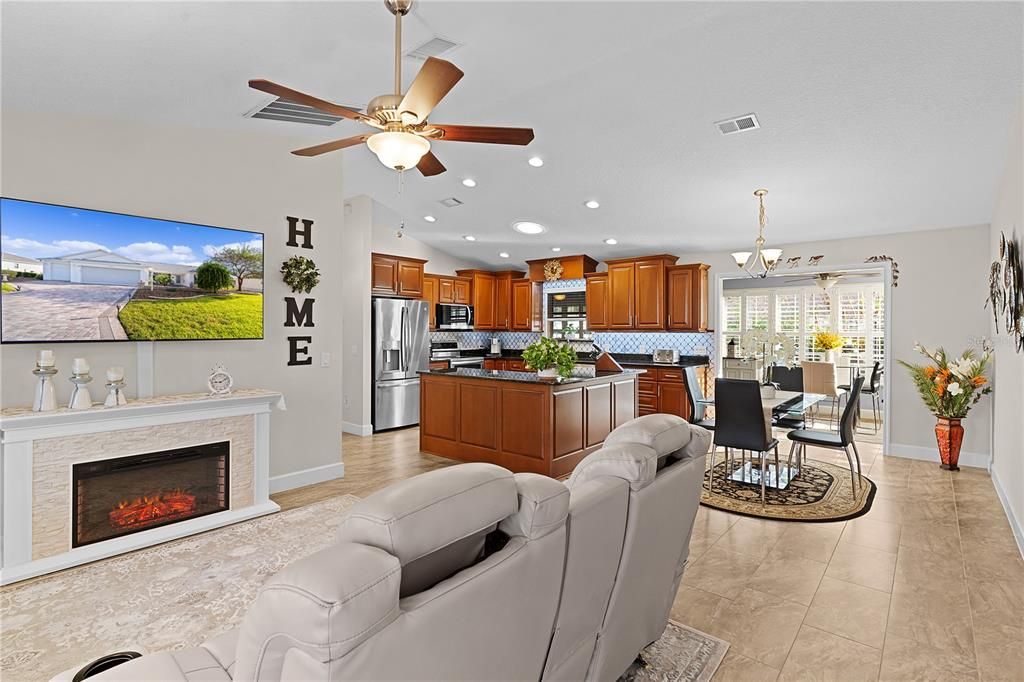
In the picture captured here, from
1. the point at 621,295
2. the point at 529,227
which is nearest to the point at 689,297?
the point at 621,295

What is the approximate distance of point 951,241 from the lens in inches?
209

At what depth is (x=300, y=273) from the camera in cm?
442

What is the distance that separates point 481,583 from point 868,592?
2674 millimetres

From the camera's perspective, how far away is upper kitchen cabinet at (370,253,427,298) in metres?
7.05

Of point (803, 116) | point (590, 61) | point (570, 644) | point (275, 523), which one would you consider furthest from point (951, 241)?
point (275, 523)

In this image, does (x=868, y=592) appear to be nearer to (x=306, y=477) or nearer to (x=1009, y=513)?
(x=1009, y=513)

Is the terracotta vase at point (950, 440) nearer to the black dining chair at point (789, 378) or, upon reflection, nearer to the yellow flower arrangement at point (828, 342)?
the black dining chair at point (789, 378)

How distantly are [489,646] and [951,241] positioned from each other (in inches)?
254

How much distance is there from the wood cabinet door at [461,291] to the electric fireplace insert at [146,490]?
5.42m

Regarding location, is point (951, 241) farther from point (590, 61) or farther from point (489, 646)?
point (489, 646)

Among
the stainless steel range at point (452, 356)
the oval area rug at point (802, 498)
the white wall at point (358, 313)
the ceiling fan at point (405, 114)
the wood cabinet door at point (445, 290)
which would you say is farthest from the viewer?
the wood cabinet door at point (445, 290)

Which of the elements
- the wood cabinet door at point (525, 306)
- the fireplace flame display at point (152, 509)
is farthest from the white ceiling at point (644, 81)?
the wood cabinet door at point (525, 306)

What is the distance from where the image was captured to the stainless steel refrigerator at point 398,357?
691cm

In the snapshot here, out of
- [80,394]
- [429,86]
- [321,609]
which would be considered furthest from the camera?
[80,394]
